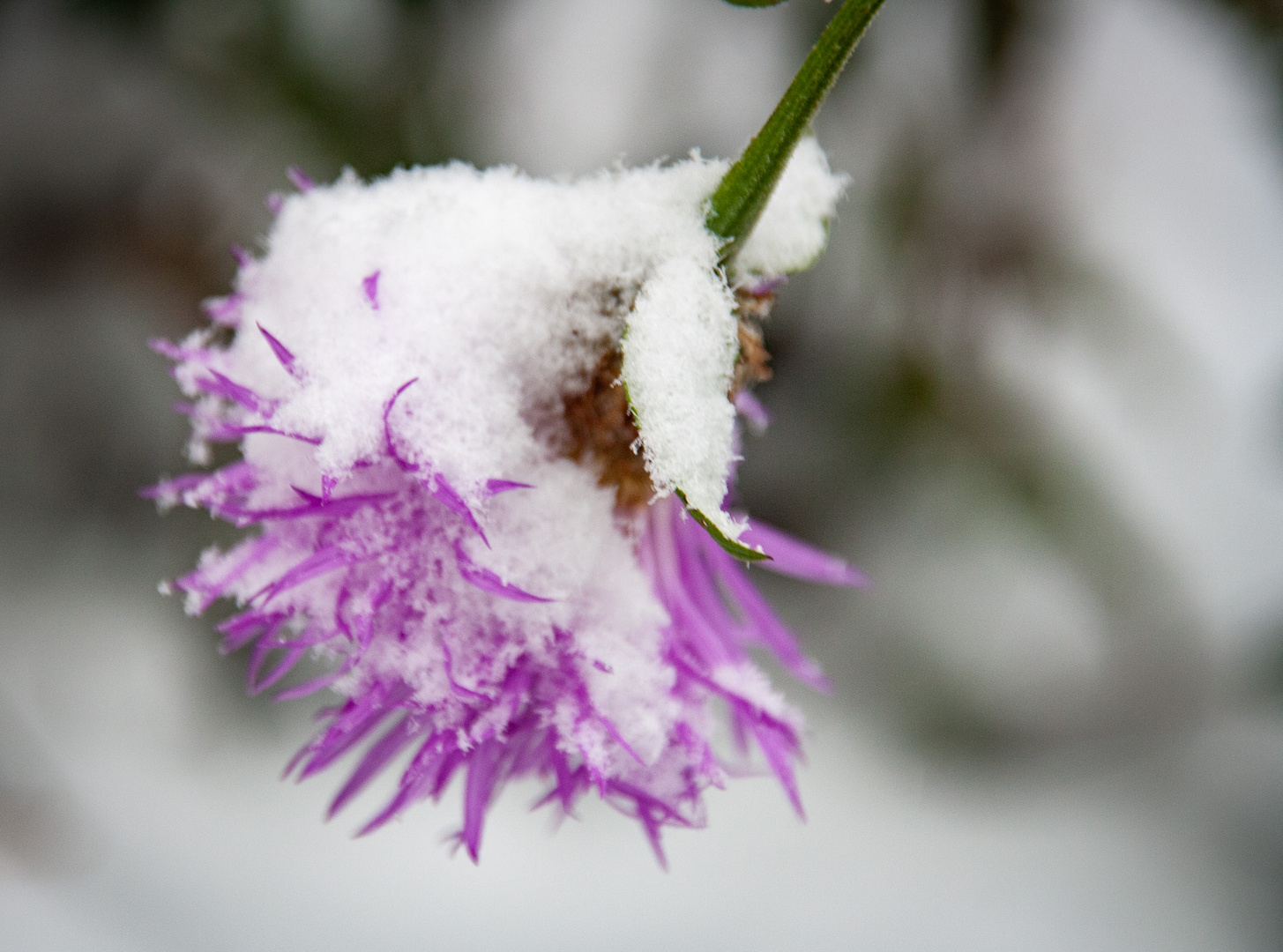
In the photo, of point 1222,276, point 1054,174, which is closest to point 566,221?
point 1054,174

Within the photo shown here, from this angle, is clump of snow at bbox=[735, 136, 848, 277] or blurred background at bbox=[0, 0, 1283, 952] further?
blurred background at bbox=[0, 0, 1283, 952]

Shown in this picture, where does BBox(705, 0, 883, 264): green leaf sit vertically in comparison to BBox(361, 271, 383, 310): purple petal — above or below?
above

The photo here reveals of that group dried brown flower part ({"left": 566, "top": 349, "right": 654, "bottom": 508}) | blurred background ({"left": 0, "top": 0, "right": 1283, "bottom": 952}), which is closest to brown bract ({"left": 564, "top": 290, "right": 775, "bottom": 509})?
dried brown flower part ({"left": 566, "top": 349, "right": 654, "bottom": 508})

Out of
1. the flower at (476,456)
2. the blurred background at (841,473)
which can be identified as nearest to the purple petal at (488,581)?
the flower at (476,456)

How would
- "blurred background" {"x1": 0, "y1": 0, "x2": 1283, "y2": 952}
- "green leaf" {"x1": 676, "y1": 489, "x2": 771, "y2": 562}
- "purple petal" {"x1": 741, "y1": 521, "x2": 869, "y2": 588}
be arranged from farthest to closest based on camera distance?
"blurred background" {"x1": 0, "y1": 0, "x2": 1283, "y2": 952} → "purple petal" {"x1": 741, "y1": 521, "x2": 869, "y2": 588} → "green leaf" {"x1": 676, "y1": 489, "x2": 771, "y2": 562}

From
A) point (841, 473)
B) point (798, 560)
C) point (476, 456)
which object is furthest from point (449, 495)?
point (841, 473)

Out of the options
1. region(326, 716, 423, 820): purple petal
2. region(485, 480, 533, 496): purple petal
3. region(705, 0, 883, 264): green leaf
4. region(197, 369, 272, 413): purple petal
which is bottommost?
region(326, 716, 423, 820): purple petal

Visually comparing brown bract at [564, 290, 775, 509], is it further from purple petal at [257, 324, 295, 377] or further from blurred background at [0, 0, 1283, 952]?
blurred background at [0, 0, 1283, 952]

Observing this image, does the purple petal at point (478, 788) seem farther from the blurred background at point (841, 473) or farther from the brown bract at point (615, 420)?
the blurred background at point (841, 473)
